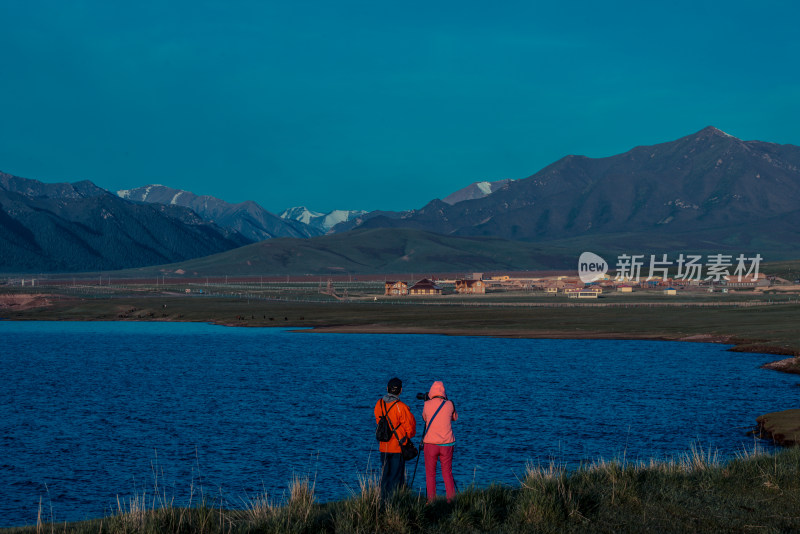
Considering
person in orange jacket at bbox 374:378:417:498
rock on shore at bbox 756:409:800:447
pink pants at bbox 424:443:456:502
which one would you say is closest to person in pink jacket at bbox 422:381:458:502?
pink pants at bbox 424:443:456:502

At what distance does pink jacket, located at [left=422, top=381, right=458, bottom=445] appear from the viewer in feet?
60.0

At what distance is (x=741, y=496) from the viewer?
18062 mm

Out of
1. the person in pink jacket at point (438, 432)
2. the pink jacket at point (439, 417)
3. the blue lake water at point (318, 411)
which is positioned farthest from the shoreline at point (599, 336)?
the pink jacket at point (439, 417)

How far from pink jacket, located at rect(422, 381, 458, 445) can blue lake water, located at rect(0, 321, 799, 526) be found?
6.78 m

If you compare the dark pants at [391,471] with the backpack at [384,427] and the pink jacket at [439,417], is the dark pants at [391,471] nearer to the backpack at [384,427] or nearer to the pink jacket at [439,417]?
the backpack at [384,427]

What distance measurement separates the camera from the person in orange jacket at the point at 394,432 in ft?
58.3

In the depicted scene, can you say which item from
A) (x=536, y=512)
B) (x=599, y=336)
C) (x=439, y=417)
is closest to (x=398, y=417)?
(x=439, y=417)

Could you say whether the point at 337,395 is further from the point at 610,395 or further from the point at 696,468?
the point at 696,468

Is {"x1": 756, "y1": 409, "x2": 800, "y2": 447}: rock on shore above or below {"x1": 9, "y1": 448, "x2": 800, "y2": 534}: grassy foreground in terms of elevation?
below

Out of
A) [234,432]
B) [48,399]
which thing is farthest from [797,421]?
[48,399]

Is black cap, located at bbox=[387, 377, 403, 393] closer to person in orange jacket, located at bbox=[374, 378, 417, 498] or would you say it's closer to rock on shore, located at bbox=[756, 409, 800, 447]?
person in orange jacket, located at bbox=[374, 378, 417, 498]

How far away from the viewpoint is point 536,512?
1656cm

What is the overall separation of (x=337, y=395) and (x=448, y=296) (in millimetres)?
123145

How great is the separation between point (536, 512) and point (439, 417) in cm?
281
